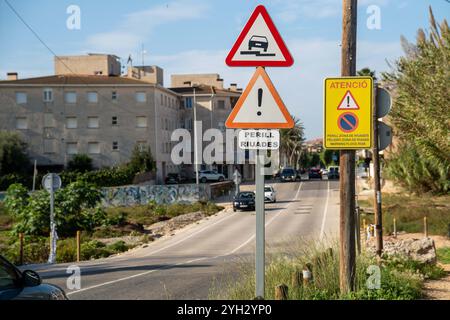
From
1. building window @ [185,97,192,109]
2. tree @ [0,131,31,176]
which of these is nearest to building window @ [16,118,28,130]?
tree @ [0,131,31,176]

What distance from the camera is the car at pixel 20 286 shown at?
6.01 meters

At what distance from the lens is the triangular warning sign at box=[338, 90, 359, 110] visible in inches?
325

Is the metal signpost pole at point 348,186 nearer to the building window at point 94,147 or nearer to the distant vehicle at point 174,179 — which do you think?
the building window at point 94,147

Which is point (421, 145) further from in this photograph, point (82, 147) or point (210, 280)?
point (82, 147)

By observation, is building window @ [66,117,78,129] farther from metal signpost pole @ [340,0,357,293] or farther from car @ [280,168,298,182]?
metal signpost pole @ [340,0,357,293]

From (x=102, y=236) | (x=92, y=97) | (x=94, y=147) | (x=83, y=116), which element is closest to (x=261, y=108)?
(x=102, y=236)

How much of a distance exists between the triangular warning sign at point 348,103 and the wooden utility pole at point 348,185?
0.60m

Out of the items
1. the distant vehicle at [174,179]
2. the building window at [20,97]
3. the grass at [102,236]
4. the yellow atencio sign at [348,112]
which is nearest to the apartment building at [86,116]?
the building window at [20,97]

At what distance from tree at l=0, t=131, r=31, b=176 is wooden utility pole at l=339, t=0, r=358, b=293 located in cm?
5580

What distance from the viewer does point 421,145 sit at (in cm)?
2506

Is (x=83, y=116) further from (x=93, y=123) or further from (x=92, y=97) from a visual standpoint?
(x=92, y=97)

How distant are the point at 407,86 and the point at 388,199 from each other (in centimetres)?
2003
